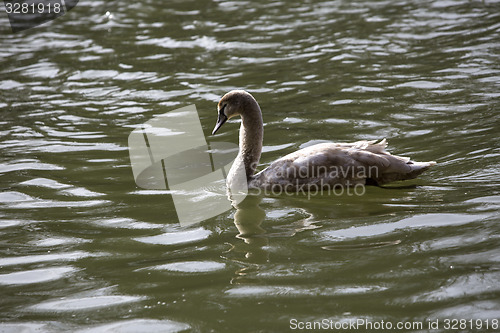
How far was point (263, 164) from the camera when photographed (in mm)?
7594

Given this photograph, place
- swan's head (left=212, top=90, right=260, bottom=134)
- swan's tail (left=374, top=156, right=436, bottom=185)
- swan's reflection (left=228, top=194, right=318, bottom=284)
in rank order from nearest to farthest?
1. swan's reflection (left=228, top=194, right=318, bottom=284)
2. swan's tail (left=374, top=156, right=436, bottom=185)
3. swan's head (left=212, top=90, right=260, bottom=134)

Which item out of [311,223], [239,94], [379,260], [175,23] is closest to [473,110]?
[239,94]

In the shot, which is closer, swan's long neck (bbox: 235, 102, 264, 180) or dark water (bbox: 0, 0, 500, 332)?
dark water (bbox: 0, 0, 500, 332)

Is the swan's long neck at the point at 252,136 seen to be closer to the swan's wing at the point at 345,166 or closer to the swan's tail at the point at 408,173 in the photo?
the swan's wing at the point at 345,166

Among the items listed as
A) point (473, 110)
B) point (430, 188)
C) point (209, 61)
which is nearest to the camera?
point (430, 188)

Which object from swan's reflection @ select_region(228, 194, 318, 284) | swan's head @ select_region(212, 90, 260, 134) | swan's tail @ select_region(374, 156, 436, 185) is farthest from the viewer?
swan's head @ select_region(212, 90, 260, 134)

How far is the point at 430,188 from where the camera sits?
20.9ft

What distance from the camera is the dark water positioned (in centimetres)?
457

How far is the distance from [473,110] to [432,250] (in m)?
3.97

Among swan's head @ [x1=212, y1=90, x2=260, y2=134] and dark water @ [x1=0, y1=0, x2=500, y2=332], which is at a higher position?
swan's head @ [x1=212, y1=90, x2=260, y2=134]

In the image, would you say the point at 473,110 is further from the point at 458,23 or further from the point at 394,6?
the point at 394,6

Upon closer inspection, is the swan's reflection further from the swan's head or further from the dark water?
the swan's head

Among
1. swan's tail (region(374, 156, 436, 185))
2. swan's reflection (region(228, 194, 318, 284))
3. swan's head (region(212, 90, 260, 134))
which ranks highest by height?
swan's head (region(212, 90, 260, 134))

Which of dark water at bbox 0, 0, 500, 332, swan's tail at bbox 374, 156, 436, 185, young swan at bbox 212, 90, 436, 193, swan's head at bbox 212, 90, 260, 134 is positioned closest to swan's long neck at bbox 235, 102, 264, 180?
swan's head at bbox 212, 90, 260, 134
